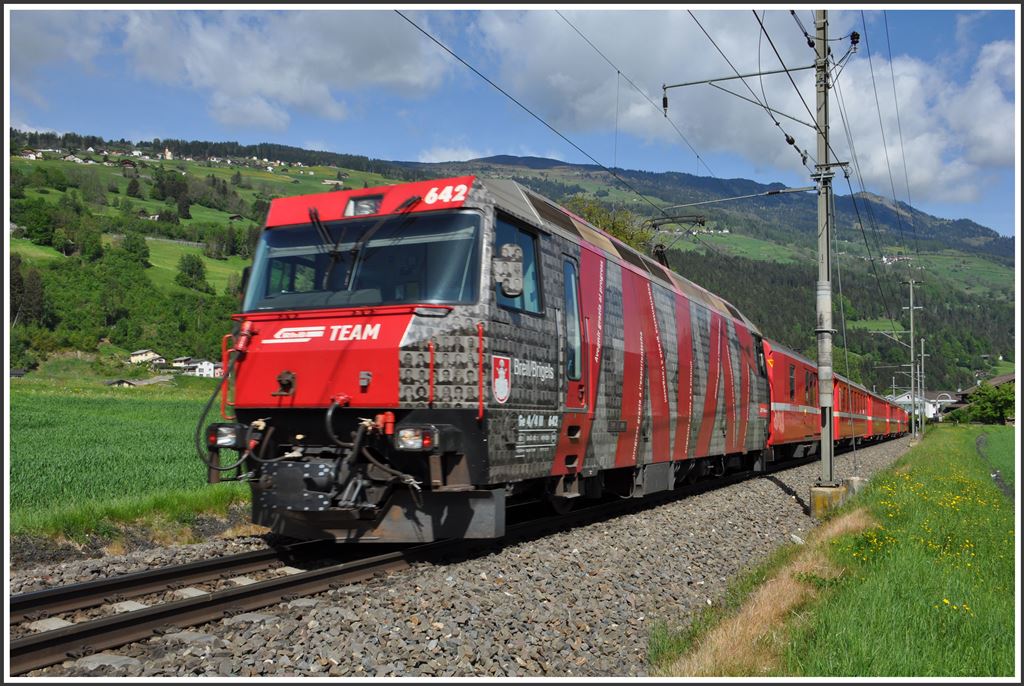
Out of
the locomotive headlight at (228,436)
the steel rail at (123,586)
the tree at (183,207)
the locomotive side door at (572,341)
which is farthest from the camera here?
the tree at (183,207)

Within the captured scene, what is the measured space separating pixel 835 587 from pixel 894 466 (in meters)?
20.0

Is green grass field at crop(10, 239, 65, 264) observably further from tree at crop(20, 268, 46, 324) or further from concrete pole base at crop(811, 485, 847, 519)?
concrete pole base at crop(811, 485, 847, 519)

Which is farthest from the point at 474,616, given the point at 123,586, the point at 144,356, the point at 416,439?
the point at 144,356

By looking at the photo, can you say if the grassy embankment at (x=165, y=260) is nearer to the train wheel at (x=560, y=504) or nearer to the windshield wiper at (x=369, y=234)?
the train wheel at (x=560, y=504)

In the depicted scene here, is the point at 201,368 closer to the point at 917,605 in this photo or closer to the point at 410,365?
the point at 410,365

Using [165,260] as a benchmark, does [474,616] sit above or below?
below

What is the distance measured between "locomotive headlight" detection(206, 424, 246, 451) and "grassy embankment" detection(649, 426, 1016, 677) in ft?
14.3

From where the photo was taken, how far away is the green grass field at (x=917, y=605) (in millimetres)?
5203

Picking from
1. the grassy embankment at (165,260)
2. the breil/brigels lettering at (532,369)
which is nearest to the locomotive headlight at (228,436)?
the breil/brigels lettering at (532,369)

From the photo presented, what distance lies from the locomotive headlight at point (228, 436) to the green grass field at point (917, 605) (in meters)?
5.34

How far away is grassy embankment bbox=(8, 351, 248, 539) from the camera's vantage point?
9.83 m

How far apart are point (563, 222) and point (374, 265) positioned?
9.78 ft

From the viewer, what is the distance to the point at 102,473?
1423 centimetres

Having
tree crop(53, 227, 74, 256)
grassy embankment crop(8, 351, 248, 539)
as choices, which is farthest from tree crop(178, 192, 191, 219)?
grassy embankment crop(8, 351, 248, 539)
